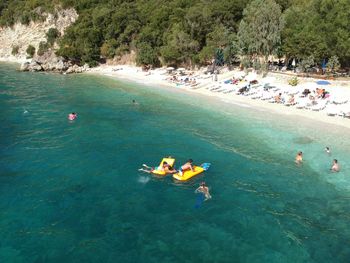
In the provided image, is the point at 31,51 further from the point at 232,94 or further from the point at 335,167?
the point at 335,167

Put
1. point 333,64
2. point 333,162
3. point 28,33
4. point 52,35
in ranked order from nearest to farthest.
A: point 333,162, point 333,64, point 52,35, point 28,33

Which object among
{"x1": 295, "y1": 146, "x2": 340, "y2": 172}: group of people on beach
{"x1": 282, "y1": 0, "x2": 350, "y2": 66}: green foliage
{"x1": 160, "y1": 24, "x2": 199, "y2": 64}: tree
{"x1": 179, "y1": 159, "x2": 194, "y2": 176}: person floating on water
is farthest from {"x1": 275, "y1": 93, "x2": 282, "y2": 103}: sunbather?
{"x1": 160, "y1": 24, "x2": 199, "y2": 64}: tree

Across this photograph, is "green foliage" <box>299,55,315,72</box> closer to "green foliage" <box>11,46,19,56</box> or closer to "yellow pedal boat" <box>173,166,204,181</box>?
"yellow pedal boat" <box>173,166,204,181</box>

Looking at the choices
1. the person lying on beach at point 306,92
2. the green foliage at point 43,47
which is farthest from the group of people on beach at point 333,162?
the green foliage at point 43,47

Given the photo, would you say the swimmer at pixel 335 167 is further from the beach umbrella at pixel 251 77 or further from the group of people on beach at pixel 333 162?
the beach umbrella at pixel 251 77

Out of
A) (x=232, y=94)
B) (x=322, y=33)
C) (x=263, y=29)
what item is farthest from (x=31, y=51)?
(x=322, y=33)

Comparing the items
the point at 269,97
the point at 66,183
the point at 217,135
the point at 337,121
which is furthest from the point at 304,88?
the point at 66,183
